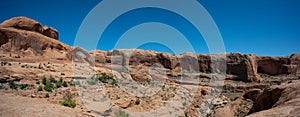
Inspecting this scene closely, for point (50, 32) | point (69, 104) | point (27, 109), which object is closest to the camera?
point (27, 109)

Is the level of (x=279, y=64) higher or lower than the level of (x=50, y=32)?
lower

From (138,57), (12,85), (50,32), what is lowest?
(12,85)

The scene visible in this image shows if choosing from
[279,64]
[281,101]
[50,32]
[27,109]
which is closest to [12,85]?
[27,109]

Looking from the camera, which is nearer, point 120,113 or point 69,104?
point 69,104

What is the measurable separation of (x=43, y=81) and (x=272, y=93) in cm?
1468

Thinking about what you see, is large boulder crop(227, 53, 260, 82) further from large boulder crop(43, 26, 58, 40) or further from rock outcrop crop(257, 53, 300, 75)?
large boulder crop(43, 26, 58, 40)

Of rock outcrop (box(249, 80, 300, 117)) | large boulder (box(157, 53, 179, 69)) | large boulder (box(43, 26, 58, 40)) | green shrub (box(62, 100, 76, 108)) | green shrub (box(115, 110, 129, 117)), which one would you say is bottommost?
green shrub (box(115, 110, 129, 117))

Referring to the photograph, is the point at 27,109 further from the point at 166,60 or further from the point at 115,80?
the point at 166,60

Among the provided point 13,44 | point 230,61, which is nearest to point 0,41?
point 13,44

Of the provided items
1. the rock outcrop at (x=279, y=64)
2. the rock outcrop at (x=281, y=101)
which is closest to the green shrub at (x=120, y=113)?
the rock outcrop at (x=281, y=101)

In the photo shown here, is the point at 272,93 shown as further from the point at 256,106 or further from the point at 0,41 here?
the point at 0,41

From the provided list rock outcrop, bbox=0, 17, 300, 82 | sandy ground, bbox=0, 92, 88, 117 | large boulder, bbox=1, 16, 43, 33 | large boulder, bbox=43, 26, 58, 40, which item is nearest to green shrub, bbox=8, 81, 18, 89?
sandy ground, bbox=0, 92, 88, 117

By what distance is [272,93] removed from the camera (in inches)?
374

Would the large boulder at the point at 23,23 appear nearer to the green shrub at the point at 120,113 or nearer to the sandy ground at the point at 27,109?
the sandy ground at the point at 27,109
